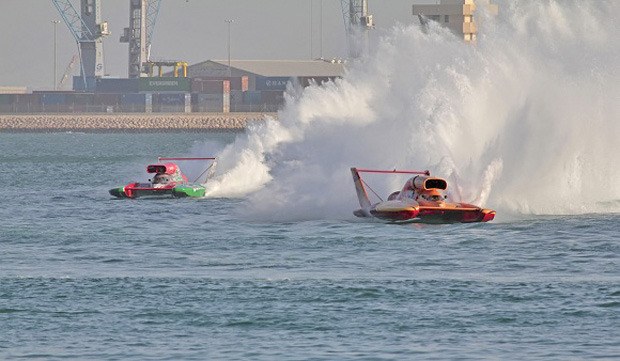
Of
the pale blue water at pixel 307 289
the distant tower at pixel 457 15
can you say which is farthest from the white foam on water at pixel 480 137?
the distant tower at pixel 457 15

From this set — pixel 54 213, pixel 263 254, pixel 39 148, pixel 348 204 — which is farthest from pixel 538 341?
pixel 39 148

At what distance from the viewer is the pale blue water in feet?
83.9

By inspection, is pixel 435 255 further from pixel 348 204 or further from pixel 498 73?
pixel 498 73

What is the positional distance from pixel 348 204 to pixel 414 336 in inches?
849

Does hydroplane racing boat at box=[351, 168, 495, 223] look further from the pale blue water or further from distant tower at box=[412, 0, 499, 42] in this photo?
Result: distant tower at box=[412, 0, 499, 42]

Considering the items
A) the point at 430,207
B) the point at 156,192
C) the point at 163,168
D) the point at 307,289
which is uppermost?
the point at 163,168

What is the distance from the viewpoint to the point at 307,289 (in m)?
31.5

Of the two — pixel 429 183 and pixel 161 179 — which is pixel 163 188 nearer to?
pixel 161 179

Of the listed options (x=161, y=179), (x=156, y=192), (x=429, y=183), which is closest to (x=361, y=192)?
(x=429, y=183)

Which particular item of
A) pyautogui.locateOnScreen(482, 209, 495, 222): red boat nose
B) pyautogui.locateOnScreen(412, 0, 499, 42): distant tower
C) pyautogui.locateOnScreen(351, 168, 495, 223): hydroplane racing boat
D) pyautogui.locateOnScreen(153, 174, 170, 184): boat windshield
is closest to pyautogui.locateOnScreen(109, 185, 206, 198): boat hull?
pyautogui.locateOnScreen(153, 174, 170, 184): boat windshield

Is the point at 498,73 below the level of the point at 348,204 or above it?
above

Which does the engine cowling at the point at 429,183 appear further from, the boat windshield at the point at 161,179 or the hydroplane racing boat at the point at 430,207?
the boat windshield at the point at 161,179

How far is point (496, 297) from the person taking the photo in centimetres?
3014

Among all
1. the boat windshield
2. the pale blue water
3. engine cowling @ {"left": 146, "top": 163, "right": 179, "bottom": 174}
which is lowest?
the pale blue water
